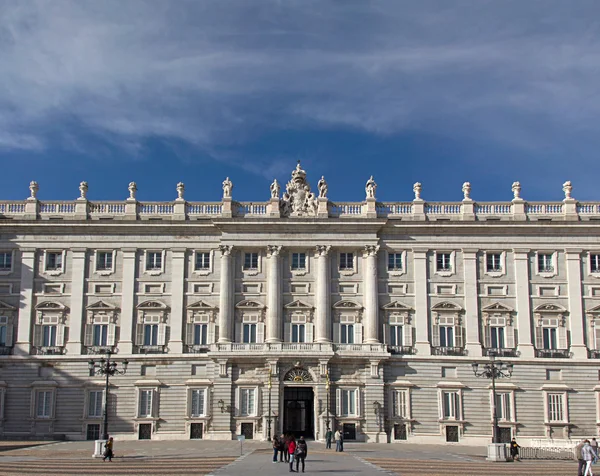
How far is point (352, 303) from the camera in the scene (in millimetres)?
66750

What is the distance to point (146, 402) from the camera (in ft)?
214

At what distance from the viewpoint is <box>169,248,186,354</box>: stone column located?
66.3m

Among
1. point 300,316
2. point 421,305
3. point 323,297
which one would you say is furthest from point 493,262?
point 300,316

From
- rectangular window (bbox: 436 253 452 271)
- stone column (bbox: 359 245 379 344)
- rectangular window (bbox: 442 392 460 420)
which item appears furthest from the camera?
rectangular window (bbox: 436 253 452 271)

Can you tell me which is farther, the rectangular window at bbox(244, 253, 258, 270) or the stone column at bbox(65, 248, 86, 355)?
the rectangular window at bbox(244, 253, 258, 270)

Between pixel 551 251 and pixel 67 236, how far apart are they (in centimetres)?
4019

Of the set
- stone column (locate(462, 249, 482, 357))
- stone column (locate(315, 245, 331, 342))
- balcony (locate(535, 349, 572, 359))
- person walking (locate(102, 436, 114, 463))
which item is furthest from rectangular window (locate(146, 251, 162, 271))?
balcony (locate(535, 349, 572, 359))

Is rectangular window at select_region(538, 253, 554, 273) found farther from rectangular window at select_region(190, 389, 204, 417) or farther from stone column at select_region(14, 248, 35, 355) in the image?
stone column at select_region(14, 248, 35, 355)

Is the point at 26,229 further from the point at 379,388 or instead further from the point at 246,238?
the point at 379,388

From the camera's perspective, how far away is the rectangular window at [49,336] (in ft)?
219

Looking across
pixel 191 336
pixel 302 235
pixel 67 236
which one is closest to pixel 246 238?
pixel 302 235

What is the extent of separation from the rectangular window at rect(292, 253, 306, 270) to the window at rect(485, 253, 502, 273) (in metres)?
15.1

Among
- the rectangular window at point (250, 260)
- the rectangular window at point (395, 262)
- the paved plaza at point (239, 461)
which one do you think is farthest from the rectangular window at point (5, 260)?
the rectangular window at point (395, 262)

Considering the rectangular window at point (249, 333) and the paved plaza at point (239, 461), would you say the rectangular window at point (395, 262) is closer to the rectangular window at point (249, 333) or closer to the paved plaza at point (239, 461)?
the rectangular window at point (249, 333)
